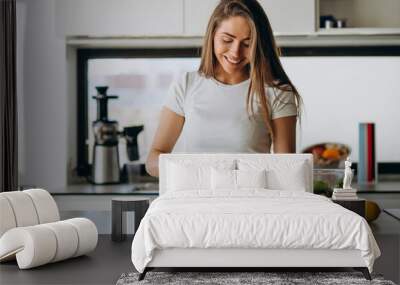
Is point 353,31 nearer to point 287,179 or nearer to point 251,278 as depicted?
point 287,179

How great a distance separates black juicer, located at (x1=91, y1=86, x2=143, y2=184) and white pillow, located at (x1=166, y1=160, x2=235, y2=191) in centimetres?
101

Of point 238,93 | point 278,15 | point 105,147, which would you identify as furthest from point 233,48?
point 105,147

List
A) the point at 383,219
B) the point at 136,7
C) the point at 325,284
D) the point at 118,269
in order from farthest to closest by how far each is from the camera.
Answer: the point at 136,7, the point at 383,219, the point at 118,269, the point at 325,284

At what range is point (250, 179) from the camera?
570 cm

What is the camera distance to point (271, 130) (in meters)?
6.50

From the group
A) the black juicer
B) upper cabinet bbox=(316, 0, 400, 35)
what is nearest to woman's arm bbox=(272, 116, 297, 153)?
upper cabinet bbox=(316, 0, 400, 35)

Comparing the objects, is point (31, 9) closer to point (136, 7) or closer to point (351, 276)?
point (136, 7)

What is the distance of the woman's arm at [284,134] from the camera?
652 cm

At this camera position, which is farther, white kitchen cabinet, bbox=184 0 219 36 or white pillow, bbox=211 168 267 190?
white kitchen cabinet, bbox=184 0 219 36

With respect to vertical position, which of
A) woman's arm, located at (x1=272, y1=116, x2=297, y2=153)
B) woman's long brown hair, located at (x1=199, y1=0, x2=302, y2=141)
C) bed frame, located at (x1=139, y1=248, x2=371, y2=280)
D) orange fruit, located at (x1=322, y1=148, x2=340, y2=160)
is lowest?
bed frame, located at (x1=139, y1=248, x2=371, y2=280)

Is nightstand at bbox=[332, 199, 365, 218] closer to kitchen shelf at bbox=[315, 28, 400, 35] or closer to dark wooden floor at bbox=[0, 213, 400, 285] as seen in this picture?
dark wooden floor at bbox=[0, 213, 400, 285]

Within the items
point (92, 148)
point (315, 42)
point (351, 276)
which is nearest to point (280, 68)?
point (315, 42)

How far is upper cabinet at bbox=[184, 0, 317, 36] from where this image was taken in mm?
6562

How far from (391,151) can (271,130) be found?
51.0 inches
